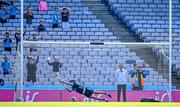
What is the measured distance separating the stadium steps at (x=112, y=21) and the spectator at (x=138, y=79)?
490 centimetres

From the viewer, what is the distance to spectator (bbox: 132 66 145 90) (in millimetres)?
22031

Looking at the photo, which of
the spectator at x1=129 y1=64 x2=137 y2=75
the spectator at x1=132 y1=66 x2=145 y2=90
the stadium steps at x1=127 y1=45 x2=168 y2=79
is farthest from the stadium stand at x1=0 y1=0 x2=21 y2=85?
the stadium steps at x1=127 y1=45 x2=168 y2=79

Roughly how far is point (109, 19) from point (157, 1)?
7.52 feet

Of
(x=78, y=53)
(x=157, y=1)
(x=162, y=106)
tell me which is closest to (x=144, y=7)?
(x=157, y=1)

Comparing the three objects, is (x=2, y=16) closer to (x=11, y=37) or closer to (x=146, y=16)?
(x=11, y=37)

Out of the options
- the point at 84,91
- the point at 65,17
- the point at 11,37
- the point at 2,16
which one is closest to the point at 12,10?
the point at 2,16

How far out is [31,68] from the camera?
21.8 metres

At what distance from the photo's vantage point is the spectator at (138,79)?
2203 centimetres

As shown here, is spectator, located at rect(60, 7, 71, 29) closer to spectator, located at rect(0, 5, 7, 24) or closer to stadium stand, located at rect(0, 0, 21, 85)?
stadium stand, located at rect(0, 0, 21, 85)

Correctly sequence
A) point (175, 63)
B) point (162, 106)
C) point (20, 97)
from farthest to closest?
1. point (175, 63)
2. point (20, 97)
3. point (162, 106)

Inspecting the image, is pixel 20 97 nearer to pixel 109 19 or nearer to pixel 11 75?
pixel 11 75

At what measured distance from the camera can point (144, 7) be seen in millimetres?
29234

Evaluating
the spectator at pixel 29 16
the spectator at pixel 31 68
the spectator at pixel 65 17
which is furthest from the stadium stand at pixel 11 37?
the spectator at pixel 65 17

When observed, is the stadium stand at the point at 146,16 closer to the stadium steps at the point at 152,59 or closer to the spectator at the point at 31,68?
the stadium steps at the point at 152,59
